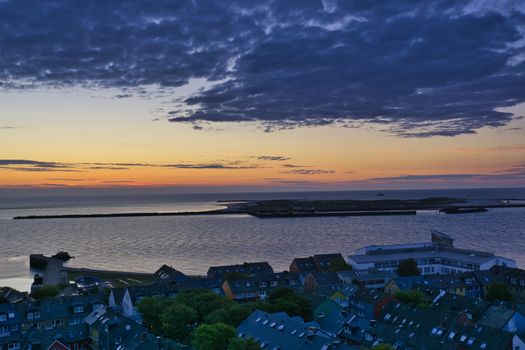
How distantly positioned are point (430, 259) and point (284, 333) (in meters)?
52.2

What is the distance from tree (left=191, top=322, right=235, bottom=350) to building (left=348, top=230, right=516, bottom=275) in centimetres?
4497

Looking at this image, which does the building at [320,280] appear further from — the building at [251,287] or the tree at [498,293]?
the tree at [498,293]

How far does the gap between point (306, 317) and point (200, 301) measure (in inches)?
368

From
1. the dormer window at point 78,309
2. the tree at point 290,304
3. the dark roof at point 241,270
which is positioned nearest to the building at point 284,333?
the tree at point 290,304

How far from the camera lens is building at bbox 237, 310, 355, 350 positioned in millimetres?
31703

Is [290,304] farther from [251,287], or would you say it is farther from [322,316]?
[251,287]

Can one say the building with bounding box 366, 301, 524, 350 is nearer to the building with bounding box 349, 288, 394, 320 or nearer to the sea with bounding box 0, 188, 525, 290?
the building with bounding box 349, 288, 394, 320

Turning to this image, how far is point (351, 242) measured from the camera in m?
119

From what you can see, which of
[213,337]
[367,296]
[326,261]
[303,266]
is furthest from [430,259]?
[213,337]

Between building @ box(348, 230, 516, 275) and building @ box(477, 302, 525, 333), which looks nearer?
building @ box(477, 302, 525, 333)

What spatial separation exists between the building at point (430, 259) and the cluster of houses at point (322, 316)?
10605mm

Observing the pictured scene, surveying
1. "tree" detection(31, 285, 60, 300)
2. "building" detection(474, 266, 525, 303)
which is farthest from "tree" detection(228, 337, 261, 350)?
"building" detection(474, 266, 525, 303)

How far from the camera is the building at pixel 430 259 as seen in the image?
74688 millimetres

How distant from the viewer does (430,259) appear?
262 feet
